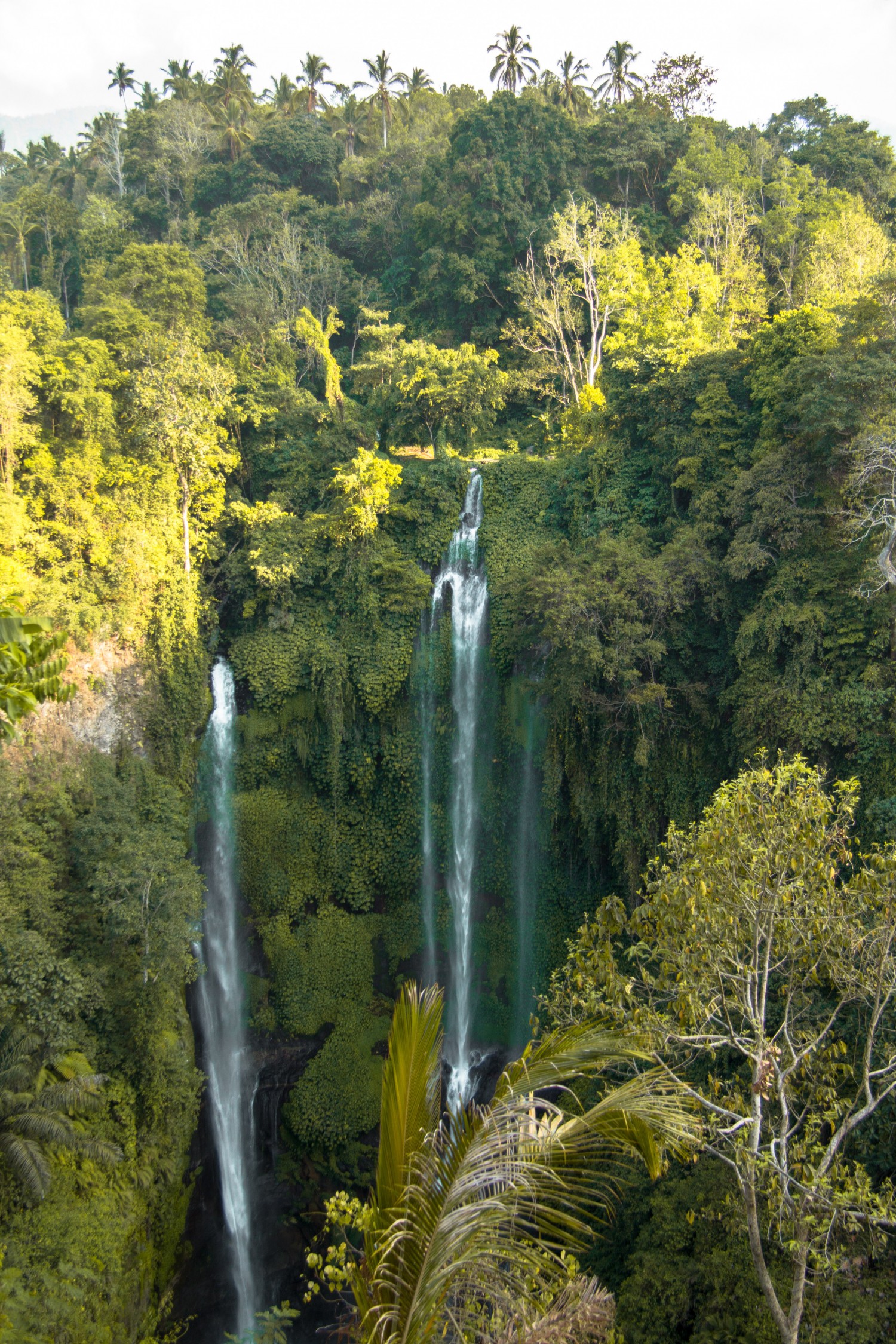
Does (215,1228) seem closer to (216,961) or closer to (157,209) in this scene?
(216,961)

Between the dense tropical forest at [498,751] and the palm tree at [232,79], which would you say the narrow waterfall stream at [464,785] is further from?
the palm tree at [232,79]

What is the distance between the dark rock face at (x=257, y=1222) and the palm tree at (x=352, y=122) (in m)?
36.4

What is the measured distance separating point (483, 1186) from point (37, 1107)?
351 inches

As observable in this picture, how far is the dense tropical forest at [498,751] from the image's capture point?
607 centimetres

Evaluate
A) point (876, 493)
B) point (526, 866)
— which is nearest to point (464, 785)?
point (526, 866)

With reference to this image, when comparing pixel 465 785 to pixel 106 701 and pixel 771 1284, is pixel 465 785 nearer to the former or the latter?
pixel 106 701

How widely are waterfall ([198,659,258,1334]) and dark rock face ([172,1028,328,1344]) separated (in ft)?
0.53

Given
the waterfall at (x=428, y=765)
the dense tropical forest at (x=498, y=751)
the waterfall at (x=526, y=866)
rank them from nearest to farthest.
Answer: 1. the dense tropical forest at (x=498, y=751)
2. the waterfall at (x=526, y=866)
3. the waterfall at (x=428, y=765)

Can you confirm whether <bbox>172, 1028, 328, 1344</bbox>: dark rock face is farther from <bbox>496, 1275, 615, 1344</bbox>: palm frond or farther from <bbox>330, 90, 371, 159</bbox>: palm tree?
<bbox>330, 90, 371, 159</bbox>: palm tree

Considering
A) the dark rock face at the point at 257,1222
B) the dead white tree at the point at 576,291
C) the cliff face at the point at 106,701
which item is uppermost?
the dead white tree at the point at 576,291

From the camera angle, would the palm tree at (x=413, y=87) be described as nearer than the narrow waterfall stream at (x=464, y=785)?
No

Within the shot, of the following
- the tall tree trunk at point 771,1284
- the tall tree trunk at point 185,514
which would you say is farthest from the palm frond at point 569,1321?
the tall tree trunk at point 185,514

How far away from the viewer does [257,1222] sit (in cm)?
1520

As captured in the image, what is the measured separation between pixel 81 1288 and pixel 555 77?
39.6 m
